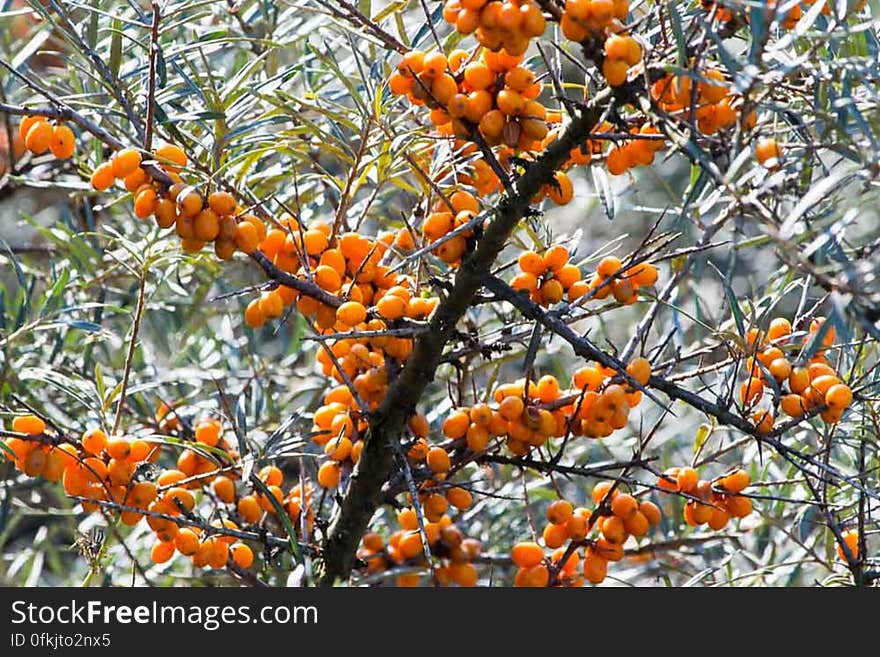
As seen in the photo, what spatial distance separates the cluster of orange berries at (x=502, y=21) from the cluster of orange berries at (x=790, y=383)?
0.36 m

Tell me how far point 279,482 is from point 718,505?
540 millimetres

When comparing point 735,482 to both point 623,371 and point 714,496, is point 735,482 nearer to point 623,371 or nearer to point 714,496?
point 714,496

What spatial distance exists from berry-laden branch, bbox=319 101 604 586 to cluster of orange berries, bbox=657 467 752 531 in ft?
0.96

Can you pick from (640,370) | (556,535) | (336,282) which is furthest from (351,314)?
(556,535)

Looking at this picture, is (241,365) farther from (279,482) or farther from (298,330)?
(279,482)

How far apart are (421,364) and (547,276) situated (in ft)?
0.52

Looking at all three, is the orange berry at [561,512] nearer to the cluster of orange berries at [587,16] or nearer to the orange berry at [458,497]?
the orange berry at [458,497]

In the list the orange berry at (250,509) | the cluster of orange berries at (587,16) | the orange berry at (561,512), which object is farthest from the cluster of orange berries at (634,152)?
the orange berry at (250,509)

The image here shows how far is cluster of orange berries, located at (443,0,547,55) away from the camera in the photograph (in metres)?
0.79

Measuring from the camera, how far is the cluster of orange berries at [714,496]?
109cm

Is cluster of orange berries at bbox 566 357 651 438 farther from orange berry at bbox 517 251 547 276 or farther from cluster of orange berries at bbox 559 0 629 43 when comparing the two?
cluster of orange berries at bbox 559 0 629 43

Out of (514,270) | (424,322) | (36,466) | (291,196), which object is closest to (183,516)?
(36,466)

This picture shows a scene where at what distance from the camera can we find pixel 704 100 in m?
0.82

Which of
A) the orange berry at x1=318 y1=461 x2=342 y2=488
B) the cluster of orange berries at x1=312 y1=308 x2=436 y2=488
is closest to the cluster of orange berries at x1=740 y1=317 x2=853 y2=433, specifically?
the cluster of orange berries at x1=312 y1=308 x2=436 y2=488
